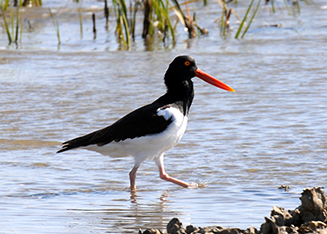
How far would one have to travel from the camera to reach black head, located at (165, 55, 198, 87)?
4709 millimetres

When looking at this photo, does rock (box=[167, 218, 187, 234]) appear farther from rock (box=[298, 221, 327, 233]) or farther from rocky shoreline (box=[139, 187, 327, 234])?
rock (box=[298, 221, 327, 233])

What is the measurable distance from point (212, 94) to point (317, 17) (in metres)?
5.37

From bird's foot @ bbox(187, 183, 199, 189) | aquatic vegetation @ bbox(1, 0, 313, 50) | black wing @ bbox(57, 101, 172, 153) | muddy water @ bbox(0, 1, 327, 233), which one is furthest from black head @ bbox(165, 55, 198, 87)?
aquatic vegetation @ bbox(1, 0, 313, 50)

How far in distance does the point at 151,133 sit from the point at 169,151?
882 mm

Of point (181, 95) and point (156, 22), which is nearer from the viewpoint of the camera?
point (181, 95)

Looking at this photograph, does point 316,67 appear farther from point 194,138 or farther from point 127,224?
point 127,224

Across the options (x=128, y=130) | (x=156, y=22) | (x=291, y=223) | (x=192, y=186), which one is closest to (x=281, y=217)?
(x=291, y=223)

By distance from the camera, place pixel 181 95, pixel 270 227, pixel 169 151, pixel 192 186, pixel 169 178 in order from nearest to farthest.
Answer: pixel 270 227 → pixel 192 186 → pixel 169 178 → pixel 181 95 → pixel 169 151

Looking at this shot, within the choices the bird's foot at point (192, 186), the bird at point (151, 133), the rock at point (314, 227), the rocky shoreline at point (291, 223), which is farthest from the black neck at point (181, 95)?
the rock at point (314, 227)

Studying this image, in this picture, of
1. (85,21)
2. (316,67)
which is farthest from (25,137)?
(85,21)

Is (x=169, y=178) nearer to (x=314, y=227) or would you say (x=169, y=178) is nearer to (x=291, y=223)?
(x=291, y=223)

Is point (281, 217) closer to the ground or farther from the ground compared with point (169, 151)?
farther from the ground

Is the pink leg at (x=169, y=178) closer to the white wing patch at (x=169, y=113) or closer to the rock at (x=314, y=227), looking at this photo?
the white wing patch at (x=169, y=113)

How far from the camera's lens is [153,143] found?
14.5ft
